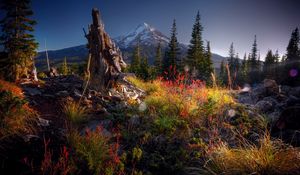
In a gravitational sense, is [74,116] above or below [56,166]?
above

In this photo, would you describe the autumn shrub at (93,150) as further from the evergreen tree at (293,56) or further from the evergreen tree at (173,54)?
the evergreen tree at (293,56)

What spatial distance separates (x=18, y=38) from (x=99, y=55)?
659cm

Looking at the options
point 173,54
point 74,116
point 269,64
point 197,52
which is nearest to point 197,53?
point 197,52

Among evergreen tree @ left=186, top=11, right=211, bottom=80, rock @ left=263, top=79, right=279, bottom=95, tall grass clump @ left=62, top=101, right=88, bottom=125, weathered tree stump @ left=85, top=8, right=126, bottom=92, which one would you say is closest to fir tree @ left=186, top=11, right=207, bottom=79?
evergreen tree @ left=186, top=11, right=211, bottom=80

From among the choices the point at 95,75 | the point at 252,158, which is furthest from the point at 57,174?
the point at 95,75

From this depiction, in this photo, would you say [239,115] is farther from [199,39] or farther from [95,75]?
[199,39]

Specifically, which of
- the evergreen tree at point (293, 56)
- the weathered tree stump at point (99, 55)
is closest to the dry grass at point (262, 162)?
the weathered tree stump at point (99, 55)

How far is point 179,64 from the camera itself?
34094mm

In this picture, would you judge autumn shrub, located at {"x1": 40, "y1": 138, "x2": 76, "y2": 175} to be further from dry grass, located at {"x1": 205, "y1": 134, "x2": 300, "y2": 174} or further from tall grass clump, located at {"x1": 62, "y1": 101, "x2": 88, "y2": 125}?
tall grass clump, located at {"x1": 62, "y1": 101, "x2": 88, "y2": 125}

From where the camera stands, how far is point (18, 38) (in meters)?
11.1

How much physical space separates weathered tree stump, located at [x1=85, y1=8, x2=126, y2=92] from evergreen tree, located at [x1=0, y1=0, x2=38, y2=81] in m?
5.10

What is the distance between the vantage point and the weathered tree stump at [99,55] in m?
8.71

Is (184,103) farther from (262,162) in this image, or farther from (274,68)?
(274,68)

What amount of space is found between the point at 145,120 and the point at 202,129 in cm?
174
